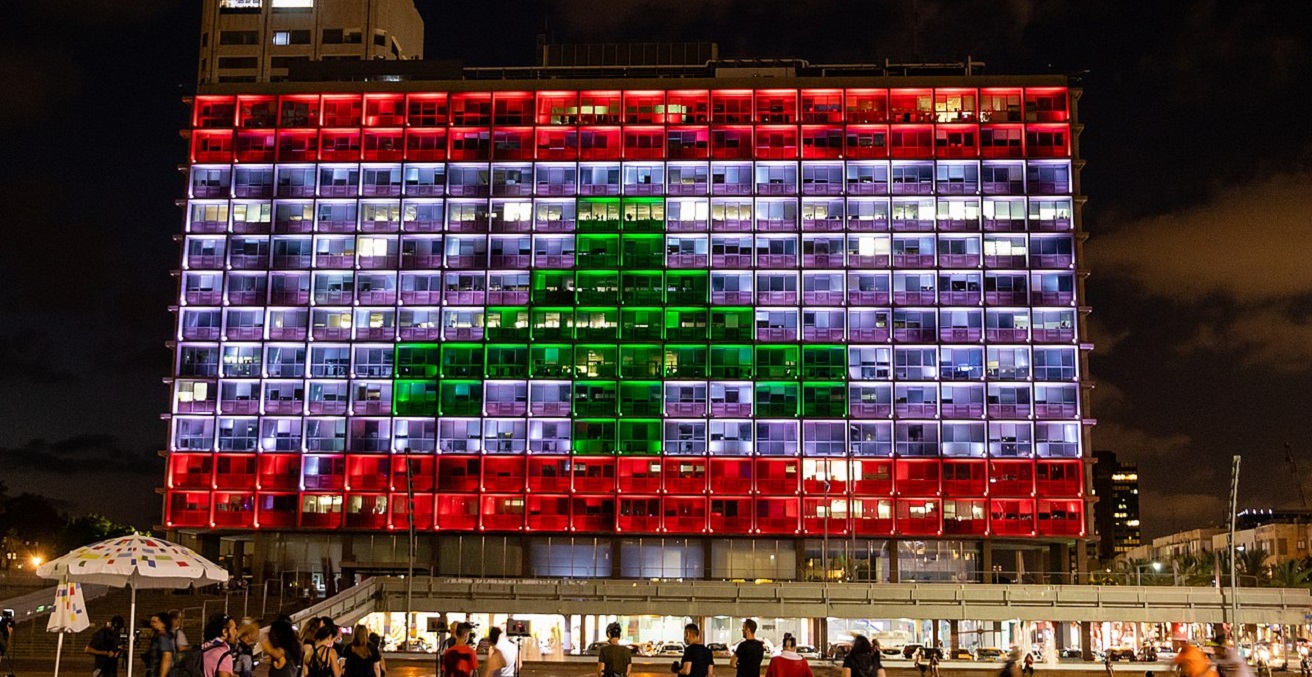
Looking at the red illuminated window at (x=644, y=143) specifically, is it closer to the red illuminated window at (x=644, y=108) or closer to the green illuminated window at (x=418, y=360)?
the red illuminated window at (x=644, y=108)

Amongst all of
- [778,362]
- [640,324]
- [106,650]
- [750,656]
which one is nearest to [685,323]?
[640,324]

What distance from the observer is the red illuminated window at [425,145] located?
Result: 11394cm

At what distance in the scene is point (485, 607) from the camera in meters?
89.1

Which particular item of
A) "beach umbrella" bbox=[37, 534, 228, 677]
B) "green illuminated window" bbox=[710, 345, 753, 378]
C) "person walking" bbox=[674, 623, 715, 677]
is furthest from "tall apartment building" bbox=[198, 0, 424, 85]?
"person walking" bbox=[674, 623, 715, 677]

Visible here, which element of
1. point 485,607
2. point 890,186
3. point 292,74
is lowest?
point 485,607

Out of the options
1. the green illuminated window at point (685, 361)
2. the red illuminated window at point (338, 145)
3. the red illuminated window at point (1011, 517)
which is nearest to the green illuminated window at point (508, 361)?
the green illuminated window at point (685, 361)

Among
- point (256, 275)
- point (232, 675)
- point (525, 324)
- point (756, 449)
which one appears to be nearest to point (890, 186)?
point (756, 449)

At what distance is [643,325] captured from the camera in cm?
11156

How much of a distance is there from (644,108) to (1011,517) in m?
42.2

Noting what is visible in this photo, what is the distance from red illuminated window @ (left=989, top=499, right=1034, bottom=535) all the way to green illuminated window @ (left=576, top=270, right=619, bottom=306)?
32.5 m

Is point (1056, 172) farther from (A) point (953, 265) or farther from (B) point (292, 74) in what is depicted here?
(B) point (292, 74)

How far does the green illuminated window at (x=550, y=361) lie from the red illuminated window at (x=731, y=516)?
15.2 metres

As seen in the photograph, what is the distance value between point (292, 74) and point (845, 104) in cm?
4588

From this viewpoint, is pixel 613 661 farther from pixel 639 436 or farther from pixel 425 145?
pixel 425 145
